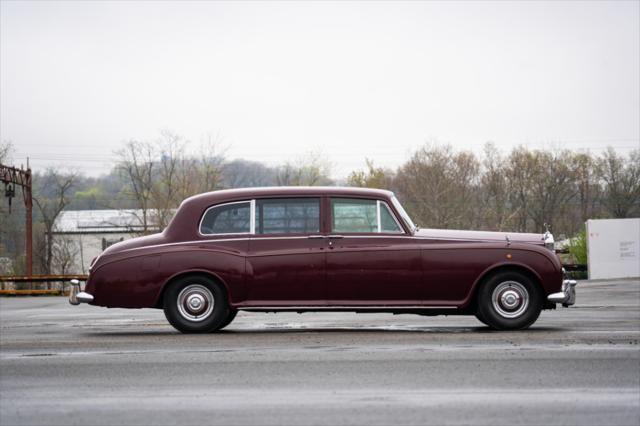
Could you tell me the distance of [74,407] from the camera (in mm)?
6953

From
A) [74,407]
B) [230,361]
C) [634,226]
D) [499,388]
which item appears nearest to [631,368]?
[499,388]

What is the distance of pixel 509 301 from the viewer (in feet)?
39.4

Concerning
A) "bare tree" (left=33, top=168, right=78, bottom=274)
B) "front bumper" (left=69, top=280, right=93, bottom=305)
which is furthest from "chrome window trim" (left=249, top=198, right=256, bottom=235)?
"bare tree" (left=33, top=168, right=78, bottom=274)

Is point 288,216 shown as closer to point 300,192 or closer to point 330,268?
point 300,192

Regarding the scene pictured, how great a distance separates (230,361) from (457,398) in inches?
104

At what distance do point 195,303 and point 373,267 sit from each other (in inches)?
85.6

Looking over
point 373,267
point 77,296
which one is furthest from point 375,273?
point 77,296

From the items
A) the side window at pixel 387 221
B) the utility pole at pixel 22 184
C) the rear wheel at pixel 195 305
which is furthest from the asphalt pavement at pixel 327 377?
the utility pole at pixel 22 184

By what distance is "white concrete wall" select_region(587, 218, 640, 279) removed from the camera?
45.5m

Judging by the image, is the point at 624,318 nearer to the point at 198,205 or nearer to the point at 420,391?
the point at 198,205

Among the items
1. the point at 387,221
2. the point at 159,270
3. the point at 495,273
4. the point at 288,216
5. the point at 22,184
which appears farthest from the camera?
the point at 22,184

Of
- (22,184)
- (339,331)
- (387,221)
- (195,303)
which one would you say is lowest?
(339,331)

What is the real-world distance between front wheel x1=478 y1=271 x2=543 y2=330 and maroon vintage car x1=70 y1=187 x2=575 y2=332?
1cm

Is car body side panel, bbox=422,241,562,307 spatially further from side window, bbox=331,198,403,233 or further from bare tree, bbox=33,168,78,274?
bare tree, bbox=33,168,78,274
